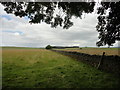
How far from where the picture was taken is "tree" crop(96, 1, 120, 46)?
25.6 ft

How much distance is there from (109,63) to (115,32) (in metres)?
2.75

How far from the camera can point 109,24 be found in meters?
9.02

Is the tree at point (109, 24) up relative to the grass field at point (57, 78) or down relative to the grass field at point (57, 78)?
up

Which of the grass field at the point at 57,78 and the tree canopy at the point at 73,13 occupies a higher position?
the tree canopy at the point at 73,13

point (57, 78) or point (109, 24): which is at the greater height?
point (109, 24)

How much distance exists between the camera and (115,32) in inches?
342

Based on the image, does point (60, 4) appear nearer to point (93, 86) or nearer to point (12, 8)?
point (12, 8)

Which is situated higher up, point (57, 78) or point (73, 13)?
point (73, 13)

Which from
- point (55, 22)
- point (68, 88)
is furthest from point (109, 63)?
point (55, 22)

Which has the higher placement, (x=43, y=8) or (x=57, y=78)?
(x=43, y=8)

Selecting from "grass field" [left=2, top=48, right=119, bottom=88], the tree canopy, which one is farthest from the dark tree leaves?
"grass field" [left=2, top=48, right=119, bottom=88]

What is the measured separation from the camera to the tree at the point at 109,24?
25.6 feet

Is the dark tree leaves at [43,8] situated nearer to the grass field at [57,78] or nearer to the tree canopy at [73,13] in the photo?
the tree canopy at [73,13]

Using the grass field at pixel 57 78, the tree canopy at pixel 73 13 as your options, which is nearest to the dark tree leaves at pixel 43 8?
the tree canopy at pixel 73 13
